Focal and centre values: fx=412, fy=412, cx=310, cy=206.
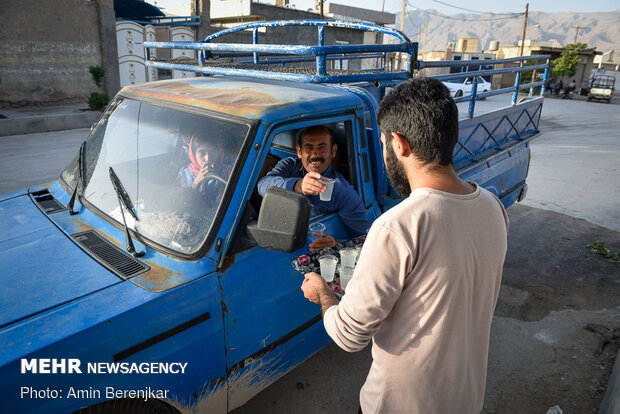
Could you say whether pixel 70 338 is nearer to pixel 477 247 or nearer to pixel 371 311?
pixel 371 311

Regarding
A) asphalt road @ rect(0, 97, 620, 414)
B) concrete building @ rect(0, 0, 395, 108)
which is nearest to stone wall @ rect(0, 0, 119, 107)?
concrete building @ rect(0, 0, 395, 108)

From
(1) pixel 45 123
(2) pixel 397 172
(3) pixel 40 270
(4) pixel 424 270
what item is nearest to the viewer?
(4) pixel 424 270

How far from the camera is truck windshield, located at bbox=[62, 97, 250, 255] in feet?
6.45

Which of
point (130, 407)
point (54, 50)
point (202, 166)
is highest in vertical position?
point (54, 50)

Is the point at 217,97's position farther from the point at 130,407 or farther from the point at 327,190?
the point at 130,407

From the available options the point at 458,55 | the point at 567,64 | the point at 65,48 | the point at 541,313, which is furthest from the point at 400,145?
the point at 458,55

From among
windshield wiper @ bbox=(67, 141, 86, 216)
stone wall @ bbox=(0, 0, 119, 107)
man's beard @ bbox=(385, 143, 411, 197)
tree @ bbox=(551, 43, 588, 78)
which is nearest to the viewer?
man's beard @ bbox=(385, 143, 411, 197)

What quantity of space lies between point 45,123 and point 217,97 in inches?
441

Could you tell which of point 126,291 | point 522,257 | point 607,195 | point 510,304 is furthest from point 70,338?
point 607,195

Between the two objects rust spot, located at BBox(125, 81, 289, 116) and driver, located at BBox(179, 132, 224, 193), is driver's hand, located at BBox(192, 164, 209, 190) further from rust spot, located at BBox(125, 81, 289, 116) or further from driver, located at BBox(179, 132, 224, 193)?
rust spot, located at BBox(125, 81, 289, 116)

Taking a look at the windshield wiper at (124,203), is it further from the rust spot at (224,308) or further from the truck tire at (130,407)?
the truck tire at (130,407)

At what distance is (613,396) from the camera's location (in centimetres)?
250

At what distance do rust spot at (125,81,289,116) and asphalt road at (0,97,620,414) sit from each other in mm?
1840

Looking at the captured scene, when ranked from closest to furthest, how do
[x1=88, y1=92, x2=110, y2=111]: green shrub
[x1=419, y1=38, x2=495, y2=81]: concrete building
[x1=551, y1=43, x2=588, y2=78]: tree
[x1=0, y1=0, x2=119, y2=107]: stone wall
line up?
[x1=88, y1=92, x2=110, y2=111]: green shrub → [x1=0, y1=0, x2=119, y2=107]: stone wall → [x1=551, y1=43, x2=588, y2=78]: tree → [x1=419, y1=38, x2=495, y2=81]: concrete building
